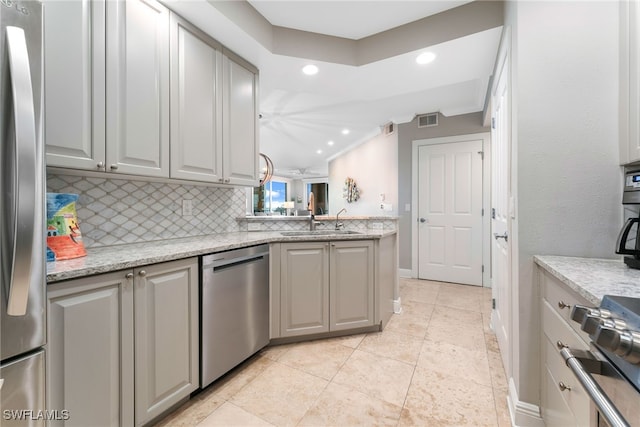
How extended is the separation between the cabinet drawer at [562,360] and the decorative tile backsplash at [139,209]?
2283 millimetres

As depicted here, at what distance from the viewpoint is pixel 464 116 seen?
12.2ft

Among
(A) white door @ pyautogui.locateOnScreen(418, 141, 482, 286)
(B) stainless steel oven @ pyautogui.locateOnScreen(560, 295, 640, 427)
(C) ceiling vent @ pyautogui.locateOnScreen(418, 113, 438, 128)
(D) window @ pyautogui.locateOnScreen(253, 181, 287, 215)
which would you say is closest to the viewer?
(B) stainless steel oven @ pyautogui.locateOnScreen(560, 295, 640, 427)

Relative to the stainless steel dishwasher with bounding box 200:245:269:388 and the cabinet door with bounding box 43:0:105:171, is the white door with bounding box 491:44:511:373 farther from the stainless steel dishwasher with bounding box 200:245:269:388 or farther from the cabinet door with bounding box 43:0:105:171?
the cabinet door with bounding box 43:0:105:171

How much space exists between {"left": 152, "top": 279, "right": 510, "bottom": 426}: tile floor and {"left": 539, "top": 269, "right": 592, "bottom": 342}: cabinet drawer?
0.74 m

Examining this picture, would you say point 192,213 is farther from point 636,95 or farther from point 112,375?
point 636,95

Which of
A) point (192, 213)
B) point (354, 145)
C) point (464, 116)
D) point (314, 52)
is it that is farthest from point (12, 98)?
point (354, 145)

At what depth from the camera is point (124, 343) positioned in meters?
1.14

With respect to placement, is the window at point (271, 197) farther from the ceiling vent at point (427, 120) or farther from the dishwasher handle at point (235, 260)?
the dishwasher handle at point (235, 260)

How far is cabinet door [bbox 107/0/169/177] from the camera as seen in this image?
54.0 inches

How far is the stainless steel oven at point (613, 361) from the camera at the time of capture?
520mm

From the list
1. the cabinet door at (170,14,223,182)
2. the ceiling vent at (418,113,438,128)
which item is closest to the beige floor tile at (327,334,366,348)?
the cabinet door at (170,14,223,182)

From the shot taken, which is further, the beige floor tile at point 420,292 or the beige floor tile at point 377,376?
the beige floor tile at point 420,292

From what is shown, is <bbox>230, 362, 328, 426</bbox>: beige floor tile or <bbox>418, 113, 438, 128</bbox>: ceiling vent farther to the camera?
<bbox>418, 113, 438, 128</bbox>: ceiling vent

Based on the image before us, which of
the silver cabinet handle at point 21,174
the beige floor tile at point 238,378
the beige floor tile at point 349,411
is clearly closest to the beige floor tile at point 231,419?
the beige floor tile at point 238,378
